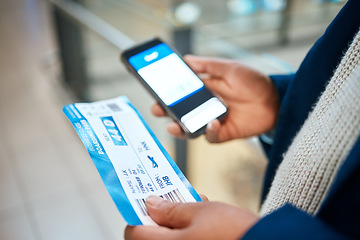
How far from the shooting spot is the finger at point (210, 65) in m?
0.89

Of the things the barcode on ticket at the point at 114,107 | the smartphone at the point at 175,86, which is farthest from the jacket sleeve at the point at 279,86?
the barcode on ticket at the point at 114,107

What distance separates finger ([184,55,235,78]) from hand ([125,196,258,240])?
1.59 feet

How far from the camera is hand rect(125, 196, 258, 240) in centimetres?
41

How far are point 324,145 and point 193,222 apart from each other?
19 cm

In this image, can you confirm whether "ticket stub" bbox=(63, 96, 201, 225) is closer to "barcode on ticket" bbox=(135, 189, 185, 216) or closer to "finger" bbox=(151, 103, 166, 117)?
"barcode on ticket" bbox=(135, 189, 185, 216)

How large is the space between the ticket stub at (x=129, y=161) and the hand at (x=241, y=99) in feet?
0.72

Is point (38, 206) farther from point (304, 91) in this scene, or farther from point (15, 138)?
point (304, 91)

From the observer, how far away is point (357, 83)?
1.40 feet

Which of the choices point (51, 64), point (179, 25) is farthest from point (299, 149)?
point (51, 64)

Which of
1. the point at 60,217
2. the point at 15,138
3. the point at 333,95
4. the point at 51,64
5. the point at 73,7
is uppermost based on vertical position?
the point at 73,7

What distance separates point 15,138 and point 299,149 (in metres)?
2.06

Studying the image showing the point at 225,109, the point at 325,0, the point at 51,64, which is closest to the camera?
the point at 225,109

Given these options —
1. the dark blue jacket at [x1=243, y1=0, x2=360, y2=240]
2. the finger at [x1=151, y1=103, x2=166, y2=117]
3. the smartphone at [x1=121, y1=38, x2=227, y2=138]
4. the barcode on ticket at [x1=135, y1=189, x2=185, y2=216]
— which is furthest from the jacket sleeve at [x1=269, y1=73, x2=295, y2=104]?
the barcode on ticket at [x1=135, y1=189, x2=185, y2=216]

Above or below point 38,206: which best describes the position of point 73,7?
above
